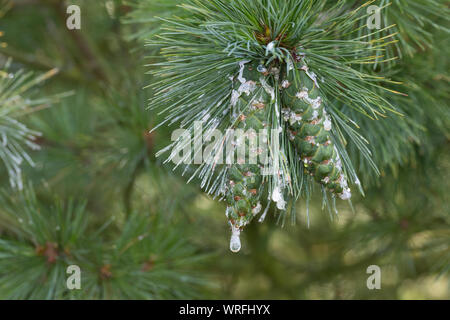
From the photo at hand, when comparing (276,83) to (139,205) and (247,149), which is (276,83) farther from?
(139,205)

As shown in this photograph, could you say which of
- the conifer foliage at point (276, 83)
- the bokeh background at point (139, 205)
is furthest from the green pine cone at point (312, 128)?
the bokeh background at point (139, 205)

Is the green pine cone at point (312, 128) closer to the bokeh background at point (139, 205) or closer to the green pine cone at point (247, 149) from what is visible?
the green pine cone at point (247, 149)

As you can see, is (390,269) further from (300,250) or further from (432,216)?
(300,250)

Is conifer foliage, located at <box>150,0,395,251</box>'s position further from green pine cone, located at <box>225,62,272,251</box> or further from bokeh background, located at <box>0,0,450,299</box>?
bokeh background, located at <box>0,0,450,299</box>

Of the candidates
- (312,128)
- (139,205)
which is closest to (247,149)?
(312,128)

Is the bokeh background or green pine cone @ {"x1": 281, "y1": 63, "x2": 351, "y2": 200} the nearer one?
green pine cone @ {"x1": 281, "y1": 63, "x2": 351, "y2": 200}

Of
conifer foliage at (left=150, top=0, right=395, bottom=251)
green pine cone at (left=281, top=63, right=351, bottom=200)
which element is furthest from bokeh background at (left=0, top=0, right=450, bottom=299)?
green pine cone at (left=281, top=63, right=351, bottom=200)
